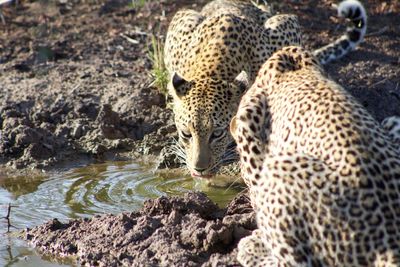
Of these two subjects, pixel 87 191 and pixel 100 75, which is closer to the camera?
pixel 87 191

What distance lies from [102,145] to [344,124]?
16.8 ft

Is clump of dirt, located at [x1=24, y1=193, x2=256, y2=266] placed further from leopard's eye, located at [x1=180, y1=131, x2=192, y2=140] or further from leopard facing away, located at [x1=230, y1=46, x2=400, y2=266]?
leopard's eye, located at [x1=180, y1=131, x2=192, y2=140]

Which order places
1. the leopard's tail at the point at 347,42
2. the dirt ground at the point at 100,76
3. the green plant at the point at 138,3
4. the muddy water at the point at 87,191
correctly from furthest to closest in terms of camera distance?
the green plant at the point at 138,3, the leopard's tail at the point at 347,42, the dirt ground at the point at 100,76, the muddy water at the point at 87,191

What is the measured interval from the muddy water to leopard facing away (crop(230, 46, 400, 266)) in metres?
2.77

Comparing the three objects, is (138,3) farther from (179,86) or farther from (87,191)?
(87,191)

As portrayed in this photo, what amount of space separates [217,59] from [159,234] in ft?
10.3

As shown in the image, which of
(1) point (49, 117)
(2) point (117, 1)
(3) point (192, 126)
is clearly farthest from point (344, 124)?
(2) point (117, 1)

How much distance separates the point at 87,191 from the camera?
32.9ft

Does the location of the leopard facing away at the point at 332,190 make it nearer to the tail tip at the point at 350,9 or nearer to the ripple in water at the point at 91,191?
the ripple in water at the point at 91,191

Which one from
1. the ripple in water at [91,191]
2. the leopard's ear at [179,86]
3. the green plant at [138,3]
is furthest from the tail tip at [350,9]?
the green plant at [138,3]

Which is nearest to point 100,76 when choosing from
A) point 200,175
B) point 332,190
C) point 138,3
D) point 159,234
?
point 138,3

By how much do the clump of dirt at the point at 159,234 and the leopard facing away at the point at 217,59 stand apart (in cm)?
118

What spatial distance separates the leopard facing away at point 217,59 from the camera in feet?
32.0

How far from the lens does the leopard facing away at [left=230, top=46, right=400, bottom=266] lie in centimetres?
614
